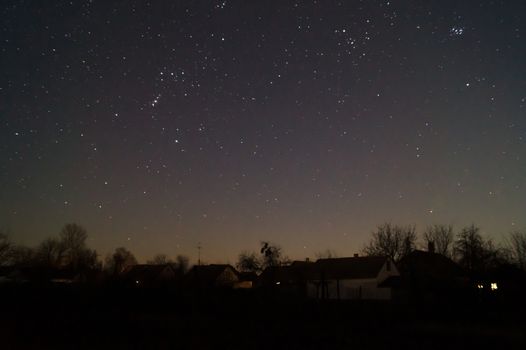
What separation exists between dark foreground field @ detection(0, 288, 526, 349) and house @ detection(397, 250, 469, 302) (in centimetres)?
373

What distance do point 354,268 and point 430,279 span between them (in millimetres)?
18504

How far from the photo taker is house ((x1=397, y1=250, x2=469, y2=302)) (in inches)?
1432

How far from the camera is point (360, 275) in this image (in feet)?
→ 202

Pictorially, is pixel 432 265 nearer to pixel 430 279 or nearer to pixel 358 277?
pixel 358 277

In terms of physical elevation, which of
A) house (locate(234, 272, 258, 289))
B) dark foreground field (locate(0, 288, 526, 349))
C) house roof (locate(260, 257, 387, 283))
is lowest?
dark foreground field (locate(0, 288, 526, 349))

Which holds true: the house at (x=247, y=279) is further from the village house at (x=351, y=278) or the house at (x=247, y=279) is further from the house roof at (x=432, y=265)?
the house roof at (x=432, y=265)

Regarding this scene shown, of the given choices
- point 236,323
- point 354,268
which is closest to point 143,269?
point 354,268

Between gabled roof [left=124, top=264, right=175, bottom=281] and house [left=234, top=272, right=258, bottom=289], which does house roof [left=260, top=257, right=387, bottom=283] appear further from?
gabled roof [left=124, top=264, right=175, bottom=281]

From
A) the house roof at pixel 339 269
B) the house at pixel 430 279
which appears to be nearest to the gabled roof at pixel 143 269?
the house roof at pixel 339 269

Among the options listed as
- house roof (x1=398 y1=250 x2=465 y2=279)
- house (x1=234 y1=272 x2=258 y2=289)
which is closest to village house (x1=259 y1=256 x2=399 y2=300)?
house roof (x1=398 y1=250 x2=465 y2=279)

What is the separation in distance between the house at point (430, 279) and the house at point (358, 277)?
2.74 meters

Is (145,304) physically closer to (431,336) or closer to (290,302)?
(290,302)

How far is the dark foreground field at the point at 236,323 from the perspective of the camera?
19.2m

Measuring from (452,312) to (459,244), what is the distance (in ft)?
134
